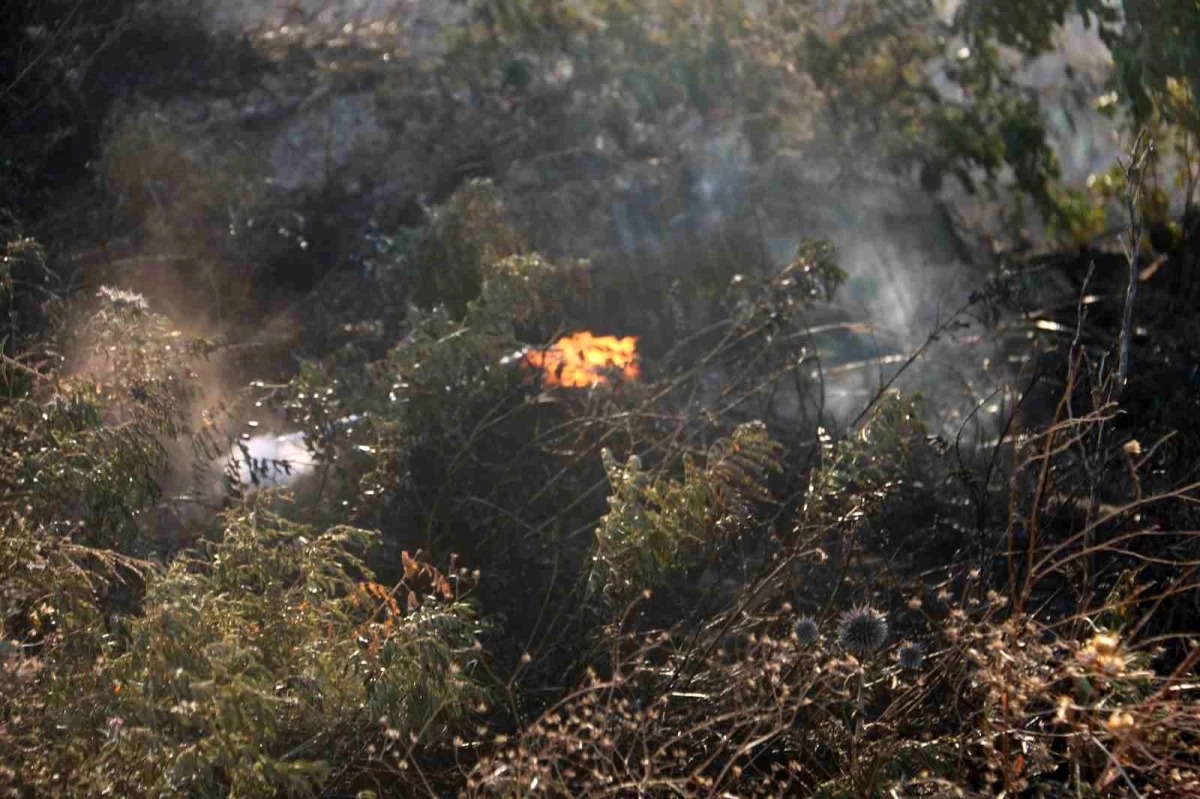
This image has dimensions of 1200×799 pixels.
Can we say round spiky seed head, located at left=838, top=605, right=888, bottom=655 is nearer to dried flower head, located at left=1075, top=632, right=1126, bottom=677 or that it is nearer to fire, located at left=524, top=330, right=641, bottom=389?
dried flower head, located at left=1075, top=632, right=1126, bottom=677

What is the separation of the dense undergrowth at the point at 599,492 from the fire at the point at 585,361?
0.13 feet

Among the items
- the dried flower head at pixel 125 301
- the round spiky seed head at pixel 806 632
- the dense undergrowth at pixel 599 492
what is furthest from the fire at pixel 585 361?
the round spiky seed head at pixel 806 632

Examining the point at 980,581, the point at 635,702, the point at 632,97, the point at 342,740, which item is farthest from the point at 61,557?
the point at 632,97

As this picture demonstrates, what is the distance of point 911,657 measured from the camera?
9.70 feet

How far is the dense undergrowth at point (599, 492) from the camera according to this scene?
2.71 m

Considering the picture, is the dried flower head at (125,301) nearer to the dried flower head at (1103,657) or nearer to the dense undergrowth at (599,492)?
the dense undergrowth at (599,492)

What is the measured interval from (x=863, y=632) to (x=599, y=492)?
5.28 feet

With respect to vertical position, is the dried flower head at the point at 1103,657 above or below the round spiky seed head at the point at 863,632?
above

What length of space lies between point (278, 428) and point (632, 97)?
11.6 feet

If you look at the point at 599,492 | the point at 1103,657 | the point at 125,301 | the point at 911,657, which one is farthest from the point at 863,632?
the point at 125,301

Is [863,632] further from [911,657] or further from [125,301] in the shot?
[125,301]

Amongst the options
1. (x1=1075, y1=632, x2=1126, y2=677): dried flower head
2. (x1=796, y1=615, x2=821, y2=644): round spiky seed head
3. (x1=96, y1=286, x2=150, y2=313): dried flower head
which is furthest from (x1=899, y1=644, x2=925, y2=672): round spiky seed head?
(x1=96, y1=286, x2=150, y2=313): dried flower head

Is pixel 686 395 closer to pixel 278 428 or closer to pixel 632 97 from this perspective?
pixel 278 428

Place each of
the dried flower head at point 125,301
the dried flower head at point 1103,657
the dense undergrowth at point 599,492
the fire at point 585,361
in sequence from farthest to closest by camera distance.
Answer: the fire at point 585,361 < the dried flower head at point 125,301 < the dense undergrowth at point 599,492 < the dried flower head at point 1103,657
